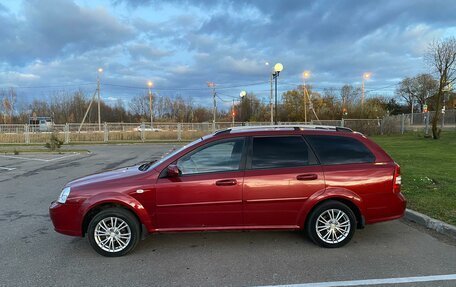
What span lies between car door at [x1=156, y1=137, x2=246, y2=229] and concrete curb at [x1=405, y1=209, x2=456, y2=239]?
313 centimetres

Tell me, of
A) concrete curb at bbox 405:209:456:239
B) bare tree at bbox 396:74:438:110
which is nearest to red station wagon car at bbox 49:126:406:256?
concrete curb at bbox 405:209:456:239

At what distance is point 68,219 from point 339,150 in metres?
3.78

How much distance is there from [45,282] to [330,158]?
3.82m

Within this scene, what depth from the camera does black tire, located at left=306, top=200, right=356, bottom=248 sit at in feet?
16.5

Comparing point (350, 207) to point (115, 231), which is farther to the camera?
point (350, 207)

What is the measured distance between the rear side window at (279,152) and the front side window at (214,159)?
0.78 feet

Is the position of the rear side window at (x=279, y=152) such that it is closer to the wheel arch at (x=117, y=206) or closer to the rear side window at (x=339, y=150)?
the rear side window at (x=339, y=150)

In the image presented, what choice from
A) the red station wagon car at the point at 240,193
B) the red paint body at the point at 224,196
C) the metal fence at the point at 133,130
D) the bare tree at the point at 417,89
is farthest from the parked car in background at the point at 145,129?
the bare tree at the point at 417,89

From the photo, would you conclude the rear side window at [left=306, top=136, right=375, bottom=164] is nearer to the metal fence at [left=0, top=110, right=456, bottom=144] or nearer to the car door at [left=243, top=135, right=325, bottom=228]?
the car door at [left=243, top=135, right=325, bottom=228]

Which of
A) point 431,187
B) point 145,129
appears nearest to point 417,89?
point 145,129

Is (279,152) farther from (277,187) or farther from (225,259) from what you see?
(225,259)

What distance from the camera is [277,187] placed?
4941 millimetres

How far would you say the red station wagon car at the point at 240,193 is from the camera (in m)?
4.86

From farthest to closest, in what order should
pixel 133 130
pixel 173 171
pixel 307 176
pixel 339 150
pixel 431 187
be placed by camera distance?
pixel 133 130 → pixel 431 187 → pixel 339 150 → pixel 307 176 → pixel 173 171
